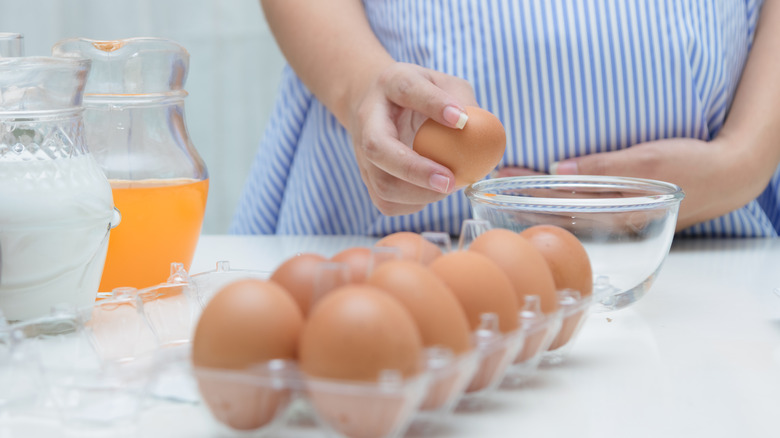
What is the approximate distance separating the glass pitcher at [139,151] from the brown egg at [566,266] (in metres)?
0.33

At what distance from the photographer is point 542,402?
1.55ft

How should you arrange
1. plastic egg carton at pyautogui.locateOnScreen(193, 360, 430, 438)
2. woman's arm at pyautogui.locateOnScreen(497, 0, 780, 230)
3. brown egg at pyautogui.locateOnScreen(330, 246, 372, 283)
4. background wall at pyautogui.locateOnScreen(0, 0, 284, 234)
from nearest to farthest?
plastic egg carton at pyautogui.locateOnScreen(193, 360, 430, 438), brown egg at pyautogui.locateOnScreen(330, 246, 372, 283), woman's arm at pyautogui.locateOnScreen(497, 0, 780, 230), background wall at pyautogui.locateOnScreen(0, 0, 284, 234)

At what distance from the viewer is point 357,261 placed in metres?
0.48

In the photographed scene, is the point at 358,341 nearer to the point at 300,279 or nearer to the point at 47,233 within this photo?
the point at 300,279

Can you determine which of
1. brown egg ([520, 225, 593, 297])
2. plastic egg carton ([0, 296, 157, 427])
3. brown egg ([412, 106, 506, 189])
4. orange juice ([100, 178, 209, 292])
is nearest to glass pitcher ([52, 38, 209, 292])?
orange juice ([100, 178, 209, 292])

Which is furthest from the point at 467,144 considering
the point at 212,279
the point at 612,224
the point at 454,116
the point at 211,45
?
Answer: the point at 211,45

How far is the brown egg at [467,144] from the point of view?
0.71 metres

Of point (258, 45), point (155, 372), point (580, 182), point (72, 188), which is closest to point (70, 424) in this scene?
point (155, 372)

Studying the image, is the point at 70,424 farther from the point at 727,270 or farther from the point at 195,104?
the point at 195,104

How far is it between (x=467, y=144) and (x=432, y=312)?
0.33 m

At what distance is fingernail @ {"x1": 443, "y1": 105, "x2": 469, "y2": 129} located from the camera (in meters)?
0.69

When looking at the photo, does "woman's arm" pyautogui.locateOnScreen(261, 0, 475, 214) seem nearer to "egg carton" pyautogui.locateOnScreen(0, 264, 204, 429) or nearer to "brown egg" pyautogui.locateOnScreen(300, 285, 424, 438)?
"egg carton" pyautogui.locateOnScreen(0, 264, 204, 429)

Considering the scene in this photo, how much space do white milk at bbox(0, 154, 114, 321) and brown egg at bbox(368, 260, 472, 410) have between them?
0.28 meters

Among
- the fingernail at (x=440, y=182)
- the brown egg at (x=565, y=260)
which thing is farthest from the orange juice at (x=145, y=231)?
the brown egg at (x=565, y=260)
